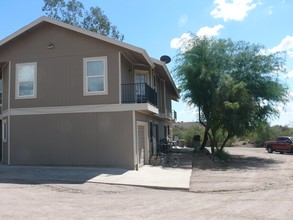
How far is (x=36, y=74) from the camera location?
18062 mm

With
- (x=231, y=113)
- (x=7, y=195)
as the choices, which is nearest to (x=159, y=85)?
(x=231, y=113)

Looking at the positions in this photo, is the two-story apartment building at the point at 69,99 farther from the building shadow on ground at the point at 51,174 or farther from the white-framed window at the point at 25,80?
the building shadow on ground at the point at 51,174

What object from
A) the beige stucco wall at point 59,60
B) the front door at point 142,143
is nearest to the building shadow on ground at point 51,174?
the front door at point 142,143

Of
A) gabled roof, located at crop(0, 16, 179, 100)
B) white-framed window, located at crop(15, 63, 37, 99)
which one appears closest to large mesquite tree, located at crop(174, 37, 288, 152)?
gabled roof, located at crop(0, 16, 179, 100)

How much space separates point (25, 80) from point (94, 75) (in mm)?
3741

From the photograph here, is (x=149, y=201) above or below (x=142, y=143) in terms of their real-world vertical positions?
below

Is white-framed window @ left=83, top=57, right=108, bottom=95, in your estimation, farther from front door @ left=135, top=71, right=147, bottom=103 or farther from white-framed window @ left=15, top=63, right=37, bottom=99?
white-framed window @ left=15, top=63, right=37, bottom=99

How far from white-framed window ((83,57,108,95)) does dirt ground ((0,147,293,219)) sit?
19.5 ft

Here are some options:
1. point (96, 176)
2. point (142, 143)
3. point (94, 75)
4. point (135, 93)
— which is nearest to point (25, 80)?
point (94, 75)

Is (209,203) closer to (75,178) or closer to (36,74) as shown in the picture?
(75,178)

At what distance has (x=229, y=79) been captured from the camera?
22391 millimetres

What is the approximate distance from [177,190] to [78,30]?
9.59 meters

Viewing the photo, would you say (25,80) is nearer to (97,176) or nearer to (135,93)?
(135,93)

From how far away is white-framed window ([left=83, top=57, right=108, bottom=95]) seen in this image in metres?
17.3
